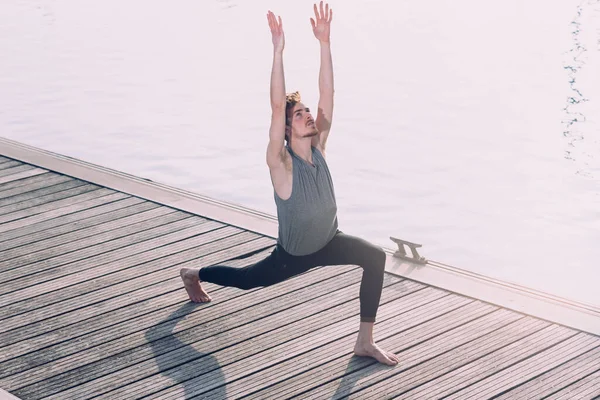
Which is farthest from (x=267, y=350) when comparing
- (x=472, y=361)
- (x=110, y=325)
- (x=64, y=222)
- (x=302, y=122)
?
(x=64, y=222)

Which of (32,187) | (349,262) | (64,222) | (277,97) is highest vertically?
(277,97)

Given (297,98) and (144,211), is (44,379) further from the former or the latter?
(144,211)

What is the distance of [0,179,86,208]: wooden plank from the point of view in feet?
27.0

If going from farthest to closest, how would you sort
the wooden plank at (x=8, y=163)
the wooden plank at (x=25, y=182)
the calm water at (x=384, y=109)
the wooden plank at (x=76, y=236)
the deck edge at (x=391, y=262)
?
1. the calm water at (x=384, y=109)
2. the wooden plank at (x=8, y=163)
3. the wooden plank at (x=25, y=182)
4. the wooden plank at (x=76, y=236)
5. the deck edge at (x=391, y=262)

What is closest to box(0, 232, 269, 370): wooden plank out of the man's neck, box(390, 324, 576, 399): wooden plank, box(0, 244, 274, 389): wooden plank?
box(0, 244, 274, 389): wooden plank

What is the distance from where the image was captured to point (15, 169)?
9086mm

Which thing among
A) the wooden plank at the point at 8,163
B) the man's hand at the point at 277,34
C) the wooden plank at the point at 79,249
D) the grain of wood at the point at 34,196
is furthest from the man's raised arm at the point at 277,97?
the wooden plank at the point at 8,163

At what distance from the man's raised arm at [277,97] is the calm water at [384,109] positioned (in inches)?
168

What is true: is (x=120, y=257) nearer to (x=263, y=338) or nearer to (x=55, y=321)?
(x=55, y=321)

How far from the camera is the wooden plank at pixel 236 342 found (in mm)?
5328

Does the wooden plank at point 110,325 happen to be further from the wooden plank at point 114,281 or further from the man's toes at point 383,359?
the man's toes at point 383,359

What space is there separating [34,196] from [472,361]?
4.46 metres

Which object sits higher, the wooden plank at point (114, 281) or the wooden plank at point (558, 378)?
the wooden plank at point (114, 281)

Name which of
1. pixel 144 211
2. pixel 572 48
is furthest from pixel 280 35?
pixel 572 48
